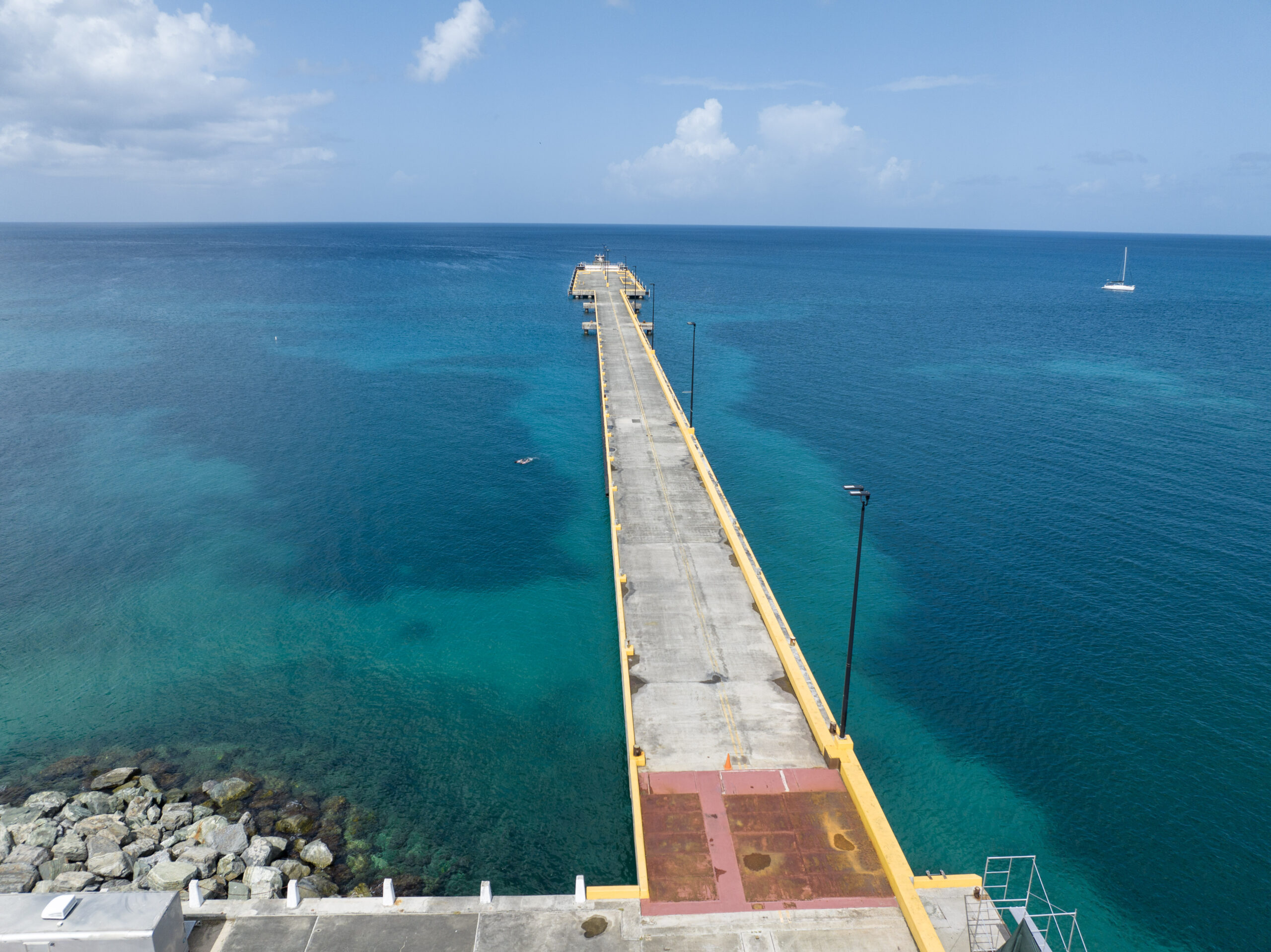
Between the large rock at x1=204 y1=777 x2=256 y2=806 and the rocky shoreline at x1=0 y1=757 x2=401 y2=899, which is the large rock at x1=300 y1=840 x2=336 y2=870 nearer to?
the rocky shoreline at x1=0 y1=757 x2=401 y2=899

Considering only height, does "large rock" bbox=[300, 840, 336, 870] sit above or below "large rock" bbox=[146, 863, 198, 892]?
below

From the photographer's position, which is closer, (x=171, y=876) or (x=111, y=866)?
(x=171, y=876)

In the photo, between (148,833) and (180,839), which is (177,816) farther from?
(180,839)

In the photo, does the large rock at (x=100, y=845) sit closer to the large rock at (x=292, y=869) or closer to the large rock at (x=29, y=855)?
the large rock at (x=29, y=855)

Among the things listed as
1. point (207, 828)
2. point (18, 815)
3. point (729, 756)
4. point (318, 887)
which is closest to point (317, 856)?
point (318, 887)

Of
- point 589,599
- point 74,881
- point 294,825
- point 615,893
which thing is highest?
point 589,599

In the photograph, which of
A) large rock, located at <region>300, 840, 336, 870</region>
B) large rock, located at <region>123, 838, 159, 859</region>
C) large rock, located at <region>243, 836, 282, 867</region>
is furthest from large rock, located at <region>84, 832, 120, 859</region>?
large rock, located at <region>300, 840, 336, 870</region>
